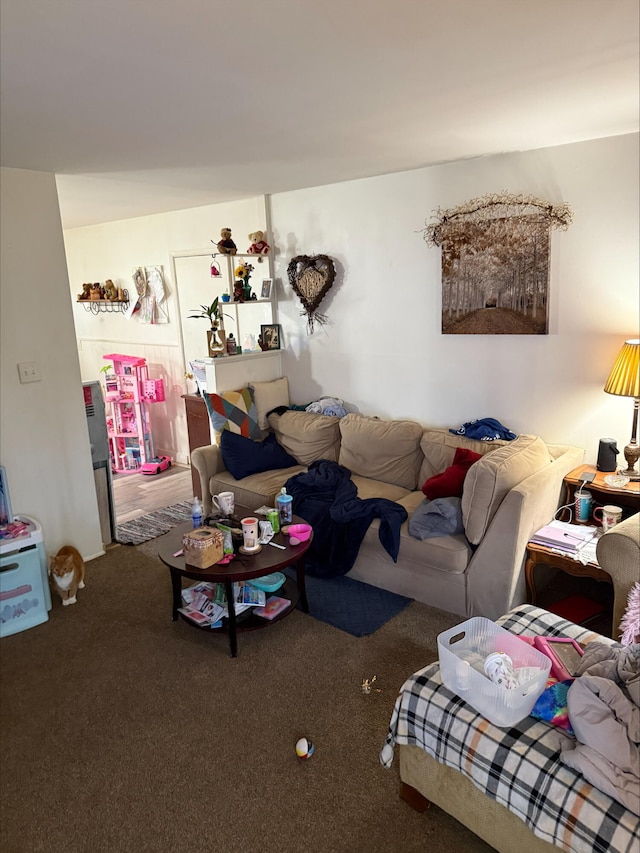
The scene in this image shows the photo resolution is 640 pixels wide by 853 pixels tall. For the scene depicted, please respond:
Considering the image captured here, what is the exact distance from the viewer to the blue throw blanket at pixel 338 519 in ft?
10.3

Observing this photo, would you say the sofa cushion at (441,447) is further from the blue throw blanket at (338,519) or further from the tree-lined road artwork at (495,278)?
the tree-lined road artwork at (495,278)

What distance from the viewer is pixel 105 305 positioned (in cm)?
614

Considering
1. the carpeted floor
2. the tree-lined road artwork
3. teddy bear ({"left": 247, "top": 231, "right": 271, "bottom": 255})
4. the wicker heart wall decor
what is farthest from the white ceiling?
the carpeted floor

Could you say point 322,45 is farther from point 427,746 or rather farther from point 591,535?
point 591,535

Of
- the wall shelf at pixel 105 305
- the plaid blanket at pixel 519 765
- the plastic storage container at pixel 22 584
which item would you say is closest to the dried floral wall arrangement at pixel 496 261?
the plaid blanket at pixel 519 765

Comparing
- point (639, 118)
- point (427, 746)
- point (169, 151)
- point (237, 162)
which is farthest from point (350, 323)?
point (427, 746)

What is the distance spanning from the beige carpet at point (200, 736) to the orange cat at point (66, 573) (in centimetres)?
11

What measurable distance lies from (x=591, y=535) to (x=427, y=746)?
1.52 metres

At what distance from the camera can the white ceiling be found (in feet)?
5.06

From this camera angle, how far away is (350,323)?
4.22 m

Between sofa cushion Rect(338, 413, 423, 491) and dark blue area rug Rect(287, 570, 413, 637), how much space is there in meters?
0.77

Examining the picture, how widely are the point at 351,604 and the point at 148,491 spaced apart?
8.66ft

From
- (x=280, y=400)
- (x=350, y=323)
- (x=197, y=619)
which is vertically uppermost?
(x=350, y=323)

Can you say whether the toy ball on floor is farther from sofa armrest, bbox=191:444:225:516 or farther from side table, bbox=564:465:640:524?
sofa armrest, bbox=191:444:225:516
